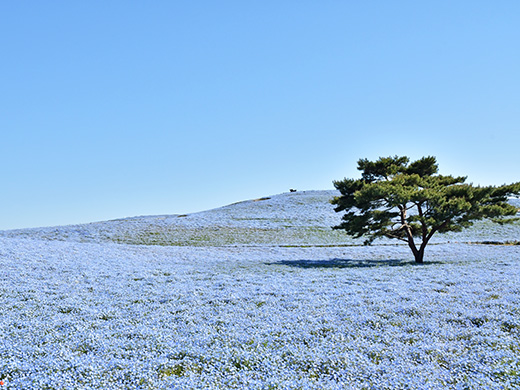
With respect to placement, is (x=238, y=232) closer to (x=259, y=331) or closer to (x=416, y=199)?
(x=416, y=199)

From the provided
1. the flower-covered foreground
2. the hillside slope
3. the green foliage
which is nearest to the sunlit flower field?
the flower-covered foreground

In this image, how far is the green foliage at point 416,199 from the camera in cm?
2341

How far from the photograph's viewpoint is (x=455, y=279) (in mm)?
15336

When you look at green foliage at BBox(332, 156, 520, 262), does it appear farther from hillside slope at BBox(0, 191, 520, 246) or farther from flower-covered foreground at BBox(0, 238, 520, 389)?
hillside slope at BBox(0, 191, 520, 246)

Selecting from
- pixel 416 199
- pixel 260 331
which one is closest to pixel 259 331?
pixel 260 331

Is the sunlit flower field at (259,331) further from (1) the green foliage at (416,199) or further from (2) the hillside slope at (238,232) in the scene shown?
(2) the hillside slope at (238,232)

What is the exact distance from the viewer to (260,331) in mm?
8523

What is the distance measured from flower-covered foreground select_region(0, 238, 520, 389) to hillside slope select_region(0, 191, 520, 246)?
22.8 m

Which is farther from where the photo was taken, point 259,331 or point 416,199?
point 416,199

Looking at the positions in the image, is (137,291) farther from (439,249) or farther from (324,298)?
(439,249)

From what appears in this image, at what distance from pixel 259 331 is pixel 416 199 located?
1870 centimetres

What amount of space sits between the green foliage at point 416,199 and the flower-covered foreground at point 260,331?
7.24 meters

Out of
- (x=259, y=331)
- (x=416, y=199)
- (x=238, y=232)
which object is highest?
(x=416, y=199)

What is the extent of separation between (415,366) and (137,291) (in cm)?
1040
